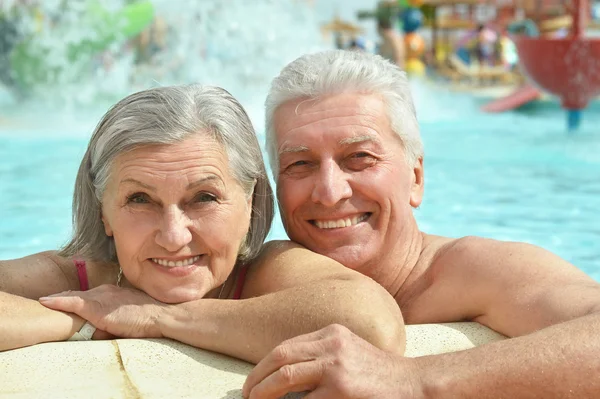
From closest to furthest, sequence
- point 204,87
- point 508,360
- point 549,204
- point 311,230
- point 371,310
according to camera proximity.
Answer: point 508,360, point 371,310, point 204,87, point 311,230, point 549,204

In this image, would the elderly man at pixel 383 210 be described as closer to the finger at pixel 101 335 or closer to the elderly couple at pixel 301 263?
the elderly couple at pixel 301 263

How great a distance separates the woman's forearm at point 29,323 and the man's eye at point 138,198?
47 cm

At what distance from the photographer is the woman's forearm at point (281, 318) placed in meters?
2.70

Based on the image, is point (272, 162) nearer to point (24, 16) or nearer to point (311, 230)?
point (311, 230)

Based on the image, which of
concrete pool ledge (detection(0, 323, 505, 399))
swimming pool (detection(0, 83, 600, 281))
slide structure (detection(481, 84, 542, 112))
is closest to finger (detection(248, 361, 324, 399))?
concrete pool ledge (detection(0, 323, 505, 399))

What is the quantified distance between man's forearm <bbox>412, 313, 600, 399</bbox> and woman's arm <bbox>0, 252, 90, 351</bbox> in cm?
129

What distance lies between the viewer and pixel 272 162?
371cm

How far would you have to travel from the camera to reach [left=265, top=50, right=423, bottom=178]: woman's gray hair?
3551 millimetres

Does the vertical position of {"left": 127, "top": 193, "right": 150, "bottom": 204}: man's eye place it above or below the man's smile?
above

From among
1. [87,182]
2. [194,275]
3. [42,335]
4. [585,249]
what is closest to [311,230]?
[194,275]

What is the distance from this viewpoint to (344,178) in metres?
3.43

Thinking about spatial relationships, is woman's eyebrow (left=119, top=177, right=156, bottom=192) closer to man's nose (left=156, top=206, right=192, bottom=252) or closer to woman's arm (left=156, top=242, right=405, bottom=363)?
man's nose (left=156, top=206, right=192, bottom=252)

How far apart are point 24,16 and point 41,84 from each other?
1731mm

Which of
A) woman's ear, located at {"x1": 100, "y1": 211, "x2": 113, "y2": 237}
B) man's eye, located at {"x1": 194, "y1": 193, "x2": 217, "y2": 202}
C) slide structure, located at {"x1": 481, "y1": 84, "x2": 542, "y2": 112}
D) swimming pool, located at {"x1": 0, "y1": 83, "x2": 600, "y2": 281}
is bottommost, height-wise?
slide structure, located at {"x1": 481, "y1": 84, "x2": 542, "y2": 112}
